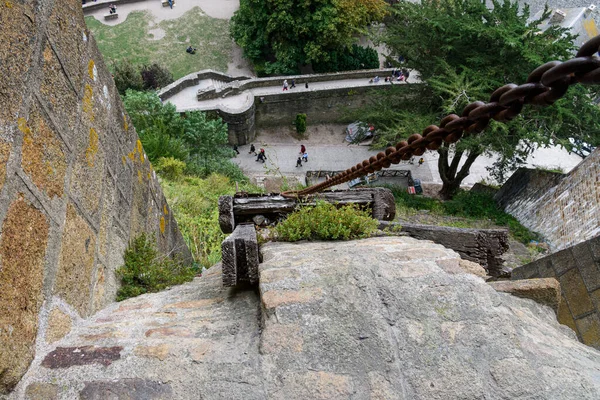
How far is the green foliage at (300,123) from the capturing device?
1577cm

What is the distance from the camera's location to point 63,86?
6.50ft

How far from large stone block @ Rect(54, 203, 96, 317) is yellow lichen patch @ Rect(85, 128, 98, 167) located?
0.34m

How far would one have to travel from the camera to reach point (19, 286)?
1478 millimetres

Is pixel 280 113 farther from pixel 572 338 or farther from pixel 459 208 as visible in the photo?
pixel 572 338

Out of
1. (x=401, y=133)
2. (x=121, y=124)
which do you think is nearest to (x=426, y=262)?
(x=121, y=124)

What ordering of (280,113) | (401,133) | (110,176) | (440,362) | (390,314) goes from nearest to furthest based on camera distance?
(440,362) < (390,314) < (110,176) < (401,133) < (280,113)

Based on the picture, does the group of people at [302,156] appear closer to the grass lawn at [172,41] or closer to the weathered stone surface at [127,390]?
the grass lawn at [172,41]

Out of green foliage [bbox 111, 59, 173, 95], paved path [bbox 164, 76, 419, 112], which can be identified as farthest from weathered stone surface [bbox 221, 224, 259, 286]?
green foliage [bbox 111, 59, 173, 95]

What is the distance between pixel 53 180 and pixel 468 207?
11769mm

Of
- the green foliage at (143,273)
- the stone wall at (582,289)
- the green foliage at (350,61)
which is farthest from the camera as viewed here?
the green foliage at (350,61)

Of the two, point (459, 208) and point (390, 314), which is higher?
point (459, 208)

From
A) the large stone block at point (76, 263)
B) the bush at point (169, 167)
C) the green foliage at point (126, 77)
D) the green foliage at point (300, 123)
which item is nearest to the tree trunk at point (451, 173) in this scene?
the green foliage at point (300, 123)

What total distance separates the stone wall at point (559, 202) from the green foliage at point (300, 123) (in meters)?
7.08

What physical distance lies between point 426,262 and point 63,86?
5.82 ft
